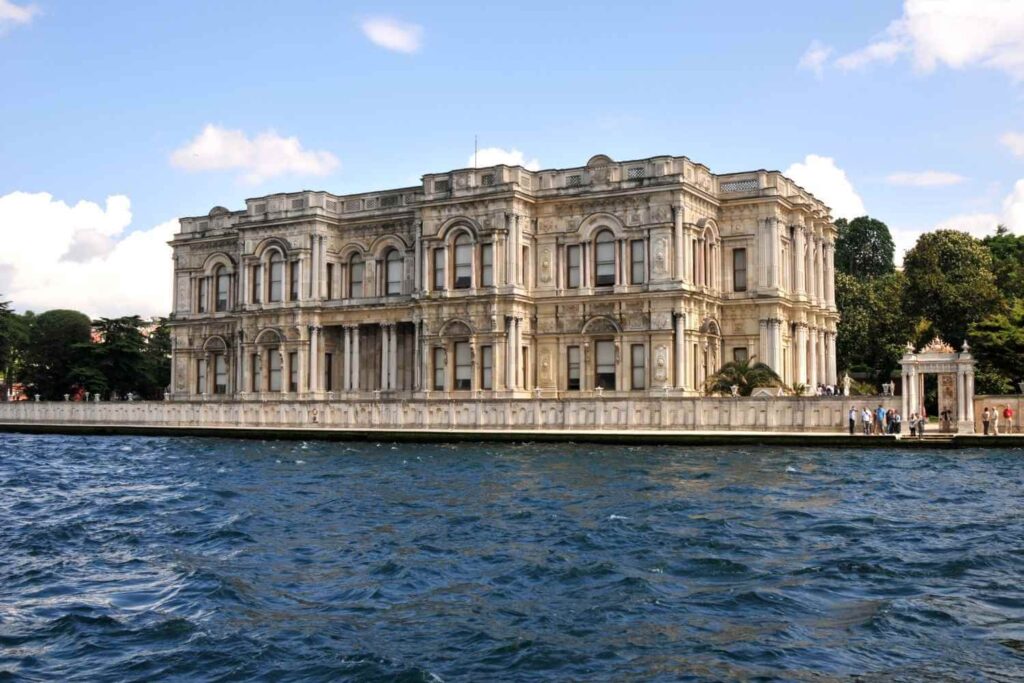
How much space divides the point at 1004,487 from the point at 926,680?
43.4 ft

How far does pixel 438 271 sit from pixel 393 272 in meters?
3.57

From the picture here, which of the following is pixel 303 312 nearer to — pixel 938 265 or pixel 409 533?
pixel 938 265

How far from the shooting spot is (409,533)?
16.6m

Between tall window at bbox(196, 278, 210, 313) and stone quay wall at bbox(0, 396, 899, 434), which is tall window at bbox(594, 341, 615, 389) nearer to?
stone quay wall at bbox(0, 396, 899, 434)

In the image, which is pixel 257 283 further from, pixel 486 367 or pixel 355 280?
pixel 486 367

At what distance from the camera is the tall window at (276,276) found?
164 feet

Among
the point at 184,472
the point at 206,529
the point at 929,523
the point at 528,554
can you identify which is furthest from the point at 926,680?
the point at 184,472

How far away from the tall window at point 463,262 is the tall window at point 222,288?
13.9 metres

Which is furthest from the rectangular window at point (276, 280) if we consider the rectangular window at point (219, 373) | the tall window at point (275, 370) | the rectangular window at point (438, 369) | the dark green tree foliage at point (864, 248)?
the dark green tree foliage at point (864, 248)

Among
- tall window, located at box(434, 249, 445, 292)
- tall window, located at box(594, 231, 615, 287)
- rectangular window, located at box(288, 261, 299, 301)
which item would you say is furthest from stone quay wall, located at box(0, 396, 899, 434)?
rectangular window, located at box(288, 261, 299, 301)

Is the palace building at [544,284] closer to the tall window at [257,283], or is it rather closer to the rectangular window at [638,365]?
the rectangular window at [638,365]

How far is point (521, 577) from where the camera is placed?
43.7 feet

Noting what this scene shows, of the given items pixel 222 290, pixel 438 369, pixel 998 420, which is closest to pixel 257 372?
pixel 222 290

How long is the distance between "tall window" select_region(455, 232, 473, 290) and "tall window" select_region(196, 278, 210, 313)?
15.1 metres
